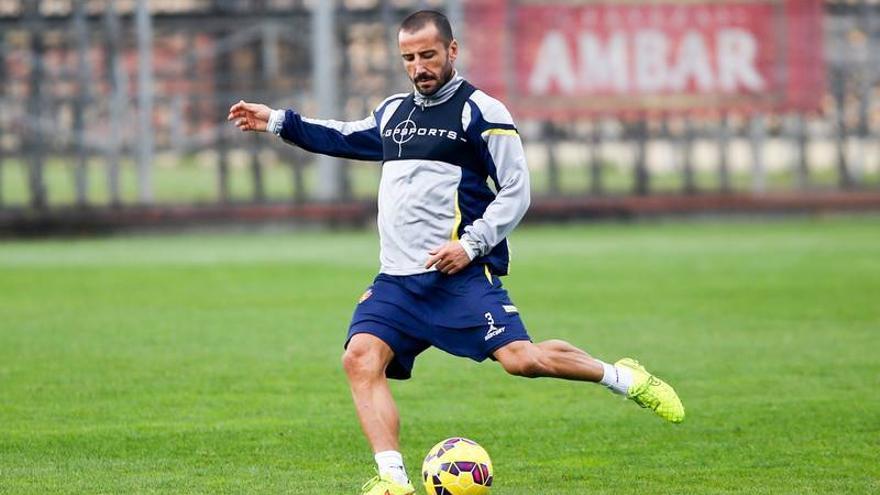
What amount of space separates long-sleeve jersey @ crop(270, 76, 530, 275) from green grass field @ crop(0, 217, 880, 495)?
1047 millimetres

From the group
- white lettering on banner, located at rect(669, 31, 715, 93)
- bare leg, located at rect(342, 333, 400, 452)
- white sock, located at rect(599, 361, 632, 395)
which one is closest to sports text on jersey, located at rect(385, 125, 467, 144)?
bare leg, located at rect(342, 333, 400, 452)

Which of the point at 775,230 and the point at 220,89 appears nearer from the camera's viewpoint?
the point at 775,230

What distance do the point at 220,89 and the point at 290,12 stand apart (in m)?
1.85

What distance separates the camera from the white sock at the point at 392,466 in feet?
23.2

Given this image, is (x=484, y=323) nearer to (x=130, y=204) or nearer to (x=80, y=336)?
(x=80, y=336)

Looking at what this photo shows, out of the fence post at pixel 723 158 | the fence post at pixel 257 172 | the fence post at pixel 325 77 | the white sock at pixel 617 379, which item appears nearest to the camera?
the white sock at pixel 617 379

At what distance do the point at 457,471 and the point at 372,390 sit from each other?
48 cm

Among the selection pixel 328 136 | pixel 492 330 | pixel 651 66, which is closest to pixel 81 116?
pixel 651 66

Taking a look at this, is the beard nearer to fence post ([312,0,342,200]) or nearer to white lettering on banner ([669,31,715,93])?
fence post ([312,0,342,200])

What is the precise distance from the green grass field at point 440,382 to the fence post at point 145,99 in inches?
288

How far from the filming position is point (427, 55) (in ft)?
24.3

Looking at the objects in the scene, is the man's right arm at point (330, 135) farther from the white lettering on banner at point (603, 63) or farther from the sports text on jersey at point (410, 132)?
the white lettering on banner at point (603, 63)

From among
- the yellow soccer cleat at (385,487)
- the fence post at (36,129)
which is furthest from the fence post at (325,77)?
the yellow soccer cleat at (385,487)

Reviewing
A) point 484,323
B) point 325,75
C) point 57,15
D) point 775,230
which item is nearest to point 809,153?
point 775,230
